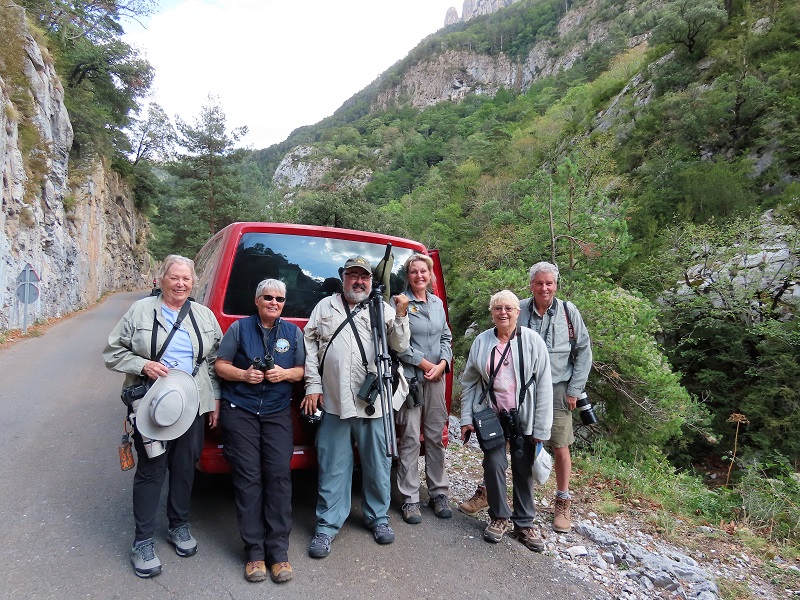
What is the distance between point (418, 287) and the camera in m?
3.45

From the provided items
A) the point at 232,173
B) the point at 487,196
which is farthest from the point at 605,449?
the point at 232,173

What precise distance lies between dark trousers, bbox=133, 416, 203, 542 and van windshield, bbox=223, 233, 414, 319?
879 millimetres

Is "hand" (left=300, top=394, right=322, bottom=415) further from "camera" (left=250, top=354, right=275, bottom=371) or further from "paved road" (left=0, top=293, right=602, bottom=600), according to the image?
"paved road" (left=0, top=293, right=602, bottom=600)

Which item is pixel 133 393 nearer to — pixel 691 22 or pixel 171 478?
pixel 171 478

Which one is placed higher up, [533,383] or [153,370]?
[153,370]

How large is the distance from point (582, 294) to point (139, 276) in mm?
41648

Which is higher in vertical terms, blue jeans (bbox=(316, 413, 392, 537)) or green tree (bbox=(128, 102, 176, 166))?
green tree (bbox=(128, 102, 176, 166))

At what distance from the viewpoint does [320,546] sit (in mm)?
2885

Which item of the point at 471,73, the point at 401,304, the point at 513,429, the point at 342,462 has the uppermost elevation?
the point at 471,73

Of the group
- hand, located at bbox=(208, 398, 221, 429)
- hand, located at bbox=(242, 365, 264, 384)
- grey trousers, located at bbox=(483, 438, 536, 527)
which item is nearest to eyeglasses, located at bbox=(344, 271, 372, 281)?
hand, located at bbox=(242, 365, 264, 384)

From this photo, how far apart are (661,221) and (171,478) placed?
540 inches

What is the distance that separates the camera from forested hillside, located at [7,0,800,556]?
21.1 feet

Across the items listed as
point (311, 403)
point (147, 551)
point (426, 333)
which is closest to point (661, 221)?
point (426, 333)

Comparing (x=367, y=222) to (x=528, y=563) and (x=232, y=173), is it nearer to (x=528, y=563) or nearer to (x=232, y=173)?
(x=232, y=173)
